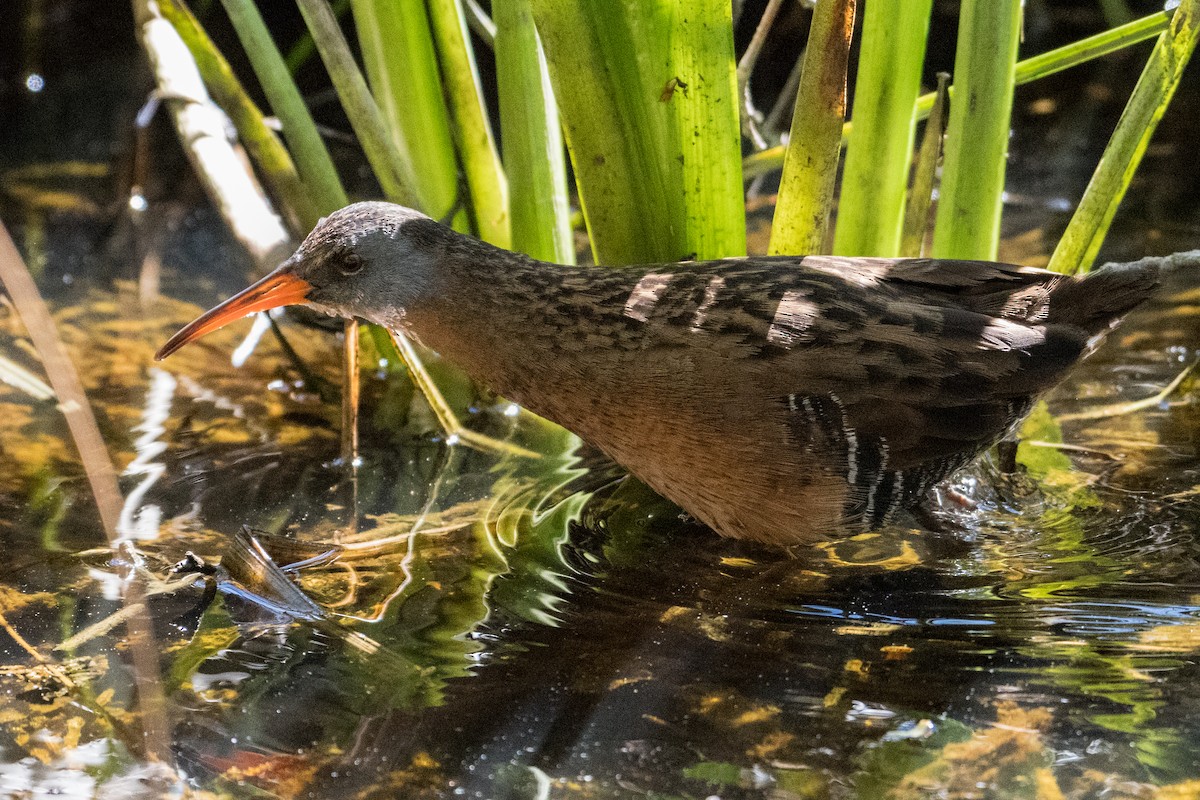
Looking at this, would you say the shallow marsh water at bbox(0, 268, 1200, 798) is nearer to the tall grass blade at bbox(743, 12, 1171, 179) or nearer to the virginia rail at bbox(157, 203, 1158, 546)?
the virginia rail at bbox(157, 203, 1158, 546)

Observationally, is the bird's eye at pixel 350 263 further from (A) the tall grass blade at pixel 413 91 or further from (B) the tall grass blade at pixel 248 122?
(B) the tall grass blade at pixel 248 122

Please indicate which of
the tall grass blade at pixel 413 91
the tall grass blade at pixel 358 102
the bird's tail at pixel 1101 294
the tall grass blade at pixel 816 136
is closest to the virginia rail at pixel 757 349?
the bird's tail at pixel 1101 294

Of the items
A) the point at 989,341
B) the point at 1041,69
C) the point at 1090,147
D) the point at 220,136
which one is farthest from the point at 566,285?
the point at 1090,147

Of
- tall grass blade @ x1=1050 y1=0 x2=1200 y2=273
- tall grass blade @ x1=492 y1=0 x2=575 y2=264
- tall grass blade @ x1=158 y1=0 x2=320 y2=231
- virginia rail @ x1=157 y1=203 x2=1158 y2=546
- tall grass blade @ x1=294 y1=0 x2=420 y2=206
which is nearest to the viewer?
virginia rail @ x1=157 y1=203 x2=1158 y2=546

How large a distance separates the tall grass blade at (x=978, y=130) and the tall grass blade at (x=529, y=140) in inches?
29.7

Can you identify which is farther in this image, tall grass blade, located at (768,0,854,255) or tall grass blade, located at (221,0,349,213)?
tall grass blade, located at (221,0,349,213)

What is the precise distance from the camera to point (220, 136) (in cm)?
303

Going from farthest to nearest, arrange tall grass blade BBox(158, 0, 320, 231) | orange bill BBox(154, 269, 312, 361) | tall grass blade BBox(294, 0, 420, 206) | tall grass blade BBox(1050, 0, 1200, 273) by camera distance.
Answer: tall grass blade BBox(158, 0, 320, 231) → tall grass blade BBox(294, 0, 420, 206) → orange bill BBox(154, 269, 312, 361) → tall grass blade BBox(1050, 0, 1200, 273)

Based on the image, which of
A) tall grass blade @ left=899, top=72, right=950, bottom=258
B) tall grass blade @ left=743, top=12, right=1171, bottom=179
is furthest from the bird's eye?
tall grass blade @ left=899, top=72, right=950, bottom=258

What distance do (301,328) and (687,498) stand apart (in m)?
1.61

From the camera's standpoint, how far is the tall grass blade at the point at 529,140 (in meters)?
2.32

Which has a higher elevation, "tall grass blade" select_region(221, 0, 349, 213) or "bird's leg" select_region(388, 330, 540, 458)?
"tall grass blade" select_region(221, 0, 349, 213)

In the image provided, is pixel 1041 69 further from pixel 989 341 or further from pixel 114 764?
pixel 114 764

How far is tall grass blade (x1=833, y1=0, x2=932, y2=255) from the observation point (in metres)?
2.12
